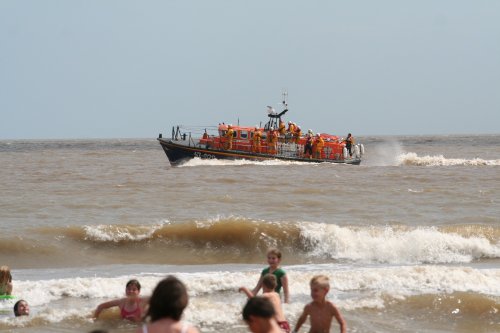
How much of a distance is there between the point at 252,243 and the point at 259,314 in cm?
1382

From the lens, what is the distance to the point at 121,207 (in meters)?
23.7

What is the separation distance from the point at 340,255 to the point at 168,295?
13.5 meters

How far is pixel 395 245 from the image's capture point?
58.9ft

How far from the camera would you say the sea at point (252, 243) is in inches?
440

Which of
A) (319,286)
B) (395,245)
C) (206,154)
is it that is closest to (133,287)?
(319,286)

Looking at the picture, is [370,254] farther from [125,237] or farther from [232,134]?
[232,134]

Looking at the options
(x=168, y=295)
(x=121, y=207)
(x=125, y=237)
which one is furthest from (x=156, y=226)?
(x=168, y=295)

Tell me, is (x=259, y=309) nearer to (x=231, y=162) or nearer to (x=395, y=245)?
(x=395, y=245)

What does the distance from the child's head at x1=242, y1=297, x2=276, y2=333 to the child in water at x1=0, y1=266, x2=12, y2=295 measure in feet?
19.7

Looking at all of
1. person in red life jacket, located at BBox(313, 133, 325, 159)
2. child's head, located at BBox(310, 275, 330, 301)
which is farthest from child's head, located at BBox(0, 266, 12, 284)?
person in red life jacket, located at BBox(313, 133, 325, 159)

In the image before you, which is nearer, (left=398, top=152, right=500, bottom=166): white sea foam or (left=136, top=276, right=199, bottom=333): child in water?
(left=136, top=276, right=199, bottom=333): child in water

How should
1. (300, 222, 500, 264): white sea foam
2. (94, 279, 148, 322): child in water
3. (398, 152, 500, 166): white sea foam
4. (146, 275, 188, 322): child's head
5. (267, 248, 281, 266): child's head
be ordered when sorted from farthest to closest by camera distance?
(398, 152, 500, 166): white sea foam < (300, 222, 500, 264): white sea foam < (94, 279, 148, 322): child in water < (267, 248, 281, 266): child's head < (146, 275, 188, 322): child's head

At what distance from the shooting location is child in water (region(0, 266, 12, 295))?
10102 mm

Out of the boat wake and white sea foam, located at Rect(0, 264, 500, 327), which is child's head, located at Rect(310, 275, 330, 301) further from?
the boat wake
